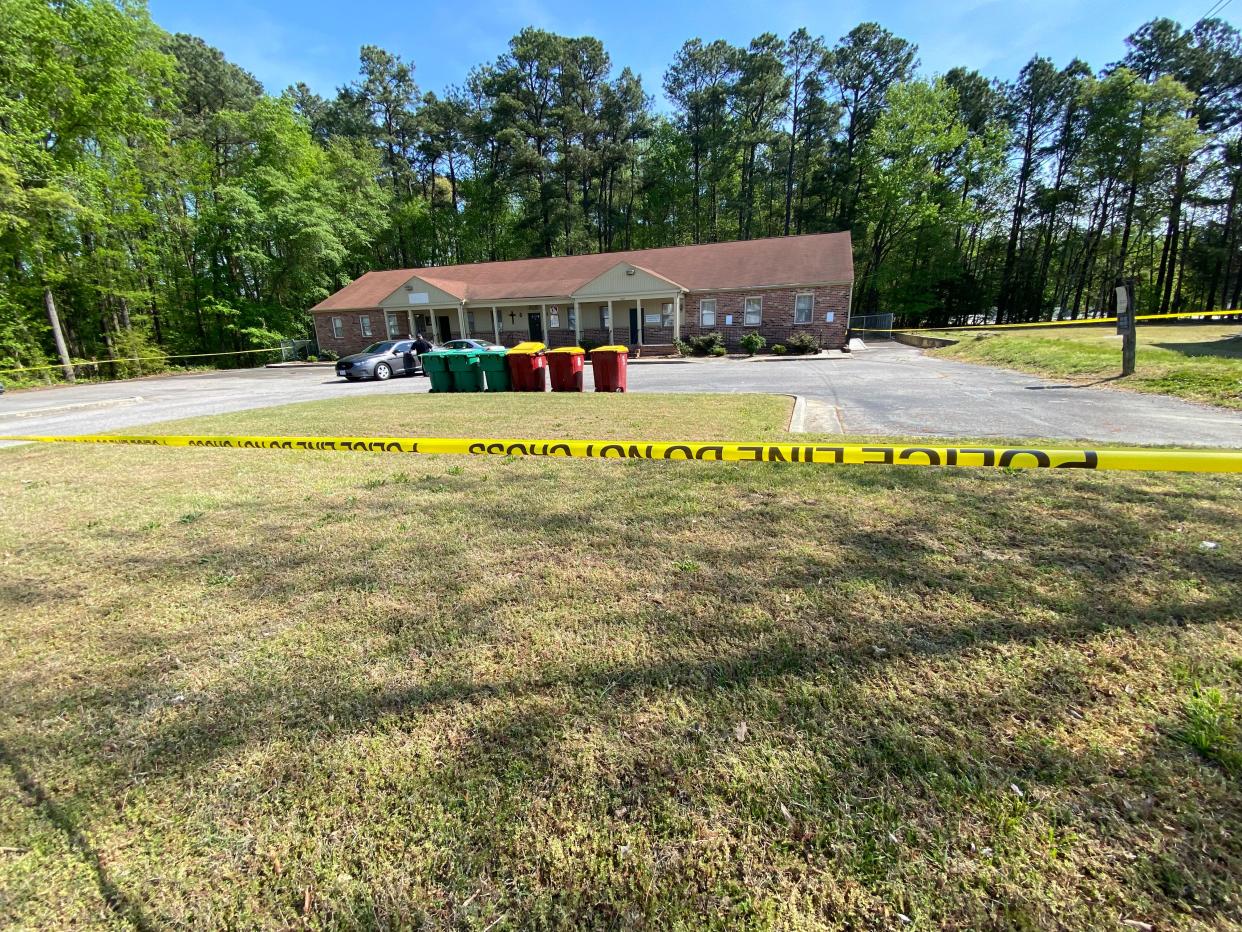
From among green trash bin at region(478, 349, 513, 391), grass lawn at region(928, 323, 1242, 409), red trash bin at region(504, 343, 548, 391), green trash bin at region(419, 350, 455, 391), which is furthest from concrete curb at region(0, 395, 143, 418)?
grass lawn at region(928, 323, 1242, 409)

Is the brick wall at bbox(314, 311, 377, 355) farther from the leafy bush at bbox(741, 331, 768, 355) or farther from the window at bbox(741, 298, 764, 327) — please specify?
the leafy bush at bbox(741, 331, 768, 355)

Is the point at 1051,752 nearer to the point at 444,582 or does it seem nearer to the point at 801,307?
the point at 444,582

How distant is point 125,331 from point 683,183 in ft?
135

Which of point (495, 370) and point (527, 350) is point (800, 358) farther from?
point (495, 370)

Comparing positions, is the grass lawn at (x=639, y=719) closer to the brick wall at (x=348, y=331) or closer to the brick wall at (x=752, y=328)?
the brick wall at (x=752, y=328)

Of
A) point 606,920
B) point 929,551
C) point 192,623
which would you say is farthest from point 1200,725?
point 192,623

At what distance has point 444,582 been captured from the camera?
3293 millimetres

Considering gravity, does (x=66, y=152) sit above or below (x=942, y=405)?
above

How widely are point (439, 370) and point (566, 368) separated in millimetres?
3503

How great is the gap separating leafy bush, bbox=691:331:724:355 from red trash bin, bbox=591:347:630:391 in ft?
47.3

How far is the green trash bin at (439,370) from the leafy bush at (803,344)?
16.7 metres

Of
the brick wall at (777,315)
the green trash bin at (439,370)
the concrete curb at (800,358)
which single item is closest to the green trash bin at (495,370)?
the green trash bin at (439,370)

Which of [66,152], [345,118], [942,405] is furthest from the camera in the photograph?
Result: [345,118]

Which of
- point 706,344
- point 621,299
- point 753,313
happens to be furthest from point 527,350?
point 753,313
